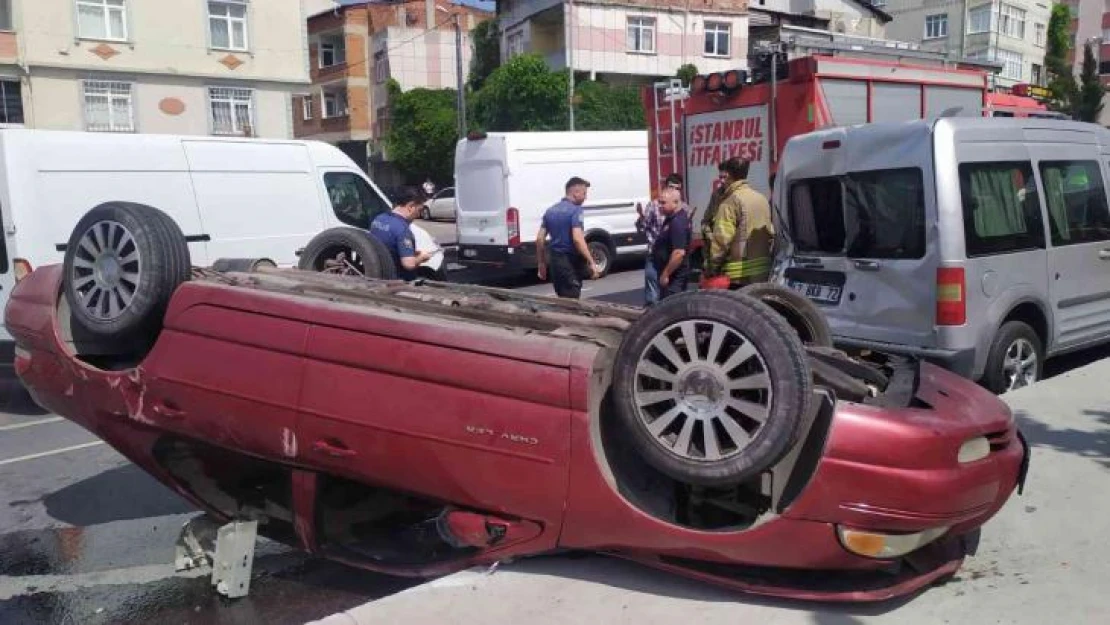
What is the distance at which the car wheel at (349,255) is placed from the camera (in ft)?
16.7

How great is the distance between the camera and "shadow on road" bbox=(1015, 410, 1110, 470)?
15.4 feet

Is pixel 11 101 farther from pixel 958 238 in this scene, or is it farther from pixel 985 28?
pixel 985 28

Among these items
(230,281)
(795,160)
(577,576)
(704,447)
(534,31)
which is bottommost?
(577,576)

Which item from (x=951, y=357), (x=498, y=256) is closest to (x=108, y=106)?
(x=498, y=256)

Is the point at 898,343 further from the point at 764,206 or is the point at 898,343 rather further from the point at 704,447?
the point at 704,447

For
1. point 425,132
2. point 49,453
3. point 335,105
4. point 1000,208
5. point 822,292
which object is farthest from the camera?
point 335,105

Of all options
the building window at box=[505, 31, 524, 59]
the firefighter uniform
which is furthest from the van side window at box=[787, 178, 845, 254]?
the building window at box=[505, 31, 524, 59]

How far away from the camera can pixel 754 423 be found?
2891 millimetres

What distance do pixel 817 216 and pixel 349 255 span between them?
3.49m

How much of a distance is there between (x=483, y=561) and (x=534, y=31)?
1733 inches

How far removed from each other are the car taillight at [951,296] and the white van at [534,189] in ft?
28.5

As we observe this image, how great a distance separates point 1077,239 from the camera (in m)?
6.77

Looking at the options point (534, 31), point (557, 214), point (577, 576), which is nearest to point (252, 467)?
point (577, 576)

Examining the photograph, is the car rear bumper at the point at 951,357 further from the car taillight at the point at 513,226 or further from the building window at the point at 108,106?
the building window at the point at 108,106
